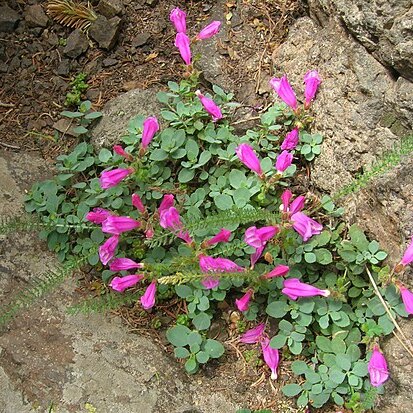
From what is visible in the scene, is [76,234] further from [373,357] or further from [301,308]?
[373,357]

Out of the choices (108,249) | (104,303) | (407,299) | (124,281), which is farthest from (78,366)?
(407,299)

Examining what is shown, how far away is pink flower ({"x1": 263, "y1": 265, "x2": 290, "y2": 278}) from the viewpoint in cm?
309

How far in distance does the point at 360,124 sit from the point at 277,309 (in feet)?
3.21

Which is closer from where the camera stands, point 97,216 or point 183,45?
point 97,216

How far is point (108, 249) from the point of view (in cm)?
321

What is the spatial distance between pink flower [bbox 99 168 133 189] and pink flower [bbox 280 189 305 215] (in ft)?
2.58

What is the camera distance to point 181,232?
3.10 m

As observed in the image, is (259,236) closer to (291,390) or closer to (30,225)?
(291,390)

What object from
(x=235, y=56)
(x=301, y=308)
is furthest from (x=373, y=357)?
(x=235, y=56)

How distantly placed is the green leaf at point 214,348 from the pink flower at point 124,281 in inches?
17.8

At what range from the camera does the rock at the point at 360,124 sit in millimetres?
3047

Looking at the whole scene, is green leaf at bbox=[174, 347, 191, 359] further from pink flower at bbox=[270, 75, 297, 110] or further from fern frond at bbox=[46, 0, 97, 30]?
fern frond at bbox=[46, 0, 97, 30]

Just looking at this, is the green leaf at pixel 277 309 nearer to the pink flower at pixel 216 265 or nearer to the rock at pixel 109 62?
the pink flower at pixel 216 265

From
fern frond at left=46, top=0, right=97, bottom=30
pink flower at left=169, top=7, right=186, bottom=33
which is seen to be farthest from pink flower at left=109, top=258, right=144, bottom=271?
fern frond at left=46, top=0, right=97, bottom=30
